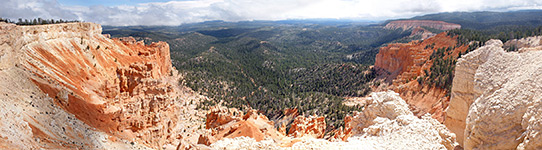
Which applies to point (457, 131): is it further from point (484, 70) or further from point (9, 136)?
point (9, 136)

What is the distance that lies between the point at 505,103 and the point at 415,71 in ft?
155

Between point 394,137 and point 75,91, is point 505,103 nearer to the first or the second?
point 394,137

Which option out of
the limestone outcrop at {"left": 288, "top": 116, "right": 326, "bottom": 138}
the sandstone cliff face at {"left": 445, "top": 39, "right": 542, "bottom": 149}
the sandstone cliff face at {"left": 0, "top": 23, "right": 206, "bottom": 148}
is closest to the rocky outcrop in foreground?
the sandstone cliff face at {"left": 445, "top": 39, "right": 542, "bottom": 149}

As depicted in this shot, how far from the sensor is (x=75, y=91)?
22188 mm

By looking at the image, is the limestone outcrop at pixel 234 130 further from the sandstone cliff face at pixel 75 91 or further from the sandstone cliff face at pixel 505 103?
the sandstone cliff face at pixel 505 103

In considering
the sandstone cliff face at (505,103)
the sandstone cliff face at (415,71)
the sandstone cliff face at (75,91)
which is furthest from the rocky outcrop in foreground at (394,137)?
the sandstone cliff face at (415,71)

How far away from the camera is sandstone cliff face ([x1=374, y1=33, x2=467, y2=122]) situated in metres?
35.0

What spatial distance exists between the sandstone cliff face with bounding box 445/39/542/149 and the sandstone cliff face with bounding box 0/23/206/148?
20252 millimetres

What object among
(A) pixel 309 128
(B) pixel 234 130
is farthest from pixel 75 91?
(A) pixel 309 128

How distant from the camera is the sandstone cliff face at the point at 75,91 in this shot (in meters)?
16.6

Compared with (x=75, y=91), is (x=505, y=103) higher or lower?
higher

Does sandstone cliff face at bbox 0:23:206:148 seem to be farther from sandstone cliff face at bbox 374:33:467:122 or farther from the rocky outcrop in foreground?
sandstone cliff face at bbox 374:33:467:122

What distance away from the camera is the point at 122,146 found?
18938mm

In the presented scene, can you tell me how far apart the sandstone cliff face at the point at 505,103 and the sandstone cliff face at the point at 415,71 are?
1822 cm
